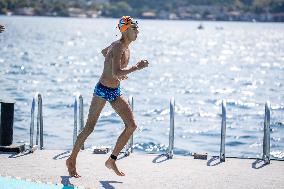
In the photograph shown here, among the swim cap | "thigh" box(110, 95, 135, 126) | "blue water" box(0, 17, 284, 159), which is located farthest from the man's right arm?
"blue water" box(0, 17, 284, 159)

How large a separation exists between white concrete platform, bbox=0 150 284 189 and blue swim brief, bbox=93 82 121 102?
981 mm

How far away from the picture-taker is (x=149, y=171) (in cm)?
844

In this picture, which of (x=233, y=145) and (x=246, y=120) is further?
(x=246, y=120)

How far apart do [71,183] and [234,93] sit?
3157 cm

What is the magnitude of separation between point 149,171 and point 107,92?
1.26 m

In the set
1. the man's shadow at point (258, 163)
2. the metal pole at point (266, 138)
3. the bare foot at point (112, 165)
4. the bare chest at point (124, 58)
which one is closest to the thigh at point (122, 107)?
the bare chest at point (124, 58)

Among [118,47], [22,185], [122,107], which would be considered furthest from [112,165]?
Result: [118,47]

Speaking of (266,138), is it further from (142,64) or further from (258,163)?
(142,64)

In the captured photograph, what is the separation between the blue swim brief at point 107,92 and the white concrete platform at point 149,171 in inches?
38.6

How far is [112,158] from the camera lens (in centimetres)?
798

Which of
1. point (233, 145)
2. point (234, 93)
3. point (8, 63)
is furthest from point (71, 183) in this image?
point (8, 63)

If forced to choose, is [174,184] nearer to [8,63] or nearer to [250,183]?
[250,183]

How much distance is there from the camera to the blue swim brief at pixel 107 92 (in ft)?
25.7

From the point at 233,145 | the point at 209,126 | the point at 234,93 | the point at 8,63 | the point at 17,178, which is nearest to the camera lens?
the point at 17,178
